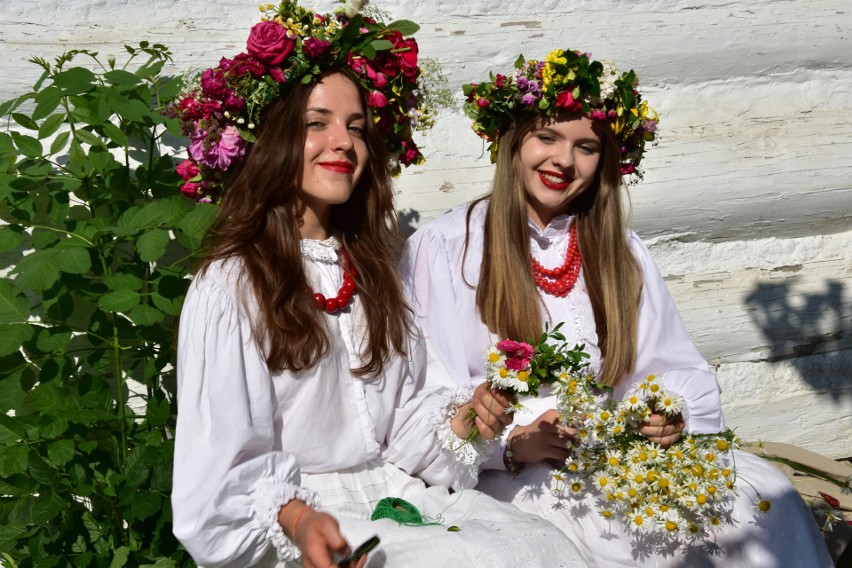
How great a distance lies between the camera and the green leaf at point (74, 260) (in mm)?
3195

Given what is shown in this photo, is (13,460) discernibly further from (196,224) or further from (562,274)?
(562,274)

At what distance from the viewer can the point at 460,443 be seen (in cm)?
321

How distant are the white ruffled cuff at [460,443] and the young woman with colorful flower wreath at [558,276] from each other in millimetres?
163

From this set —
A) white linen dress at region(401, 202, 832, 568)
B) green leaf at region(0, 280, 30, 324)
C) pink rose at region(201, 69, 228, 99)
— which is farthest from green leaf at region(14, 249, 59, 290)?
white linen dress at region(401, 202, 832, 568)

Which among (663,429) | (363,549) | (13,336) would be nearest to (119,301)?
(13,336)

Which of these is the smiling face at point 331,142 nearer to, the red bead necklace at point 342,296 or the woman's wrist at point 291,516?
the red bead necklace at point 342,296

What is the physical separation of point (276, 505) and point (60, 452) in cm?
89

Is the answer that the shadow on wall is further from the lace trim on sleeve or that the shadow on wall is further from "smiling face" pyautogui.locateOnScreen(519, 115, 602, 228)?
the lace trim on sleeve

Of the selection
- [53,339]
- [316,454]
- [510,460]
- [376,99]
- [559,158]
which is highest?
[376,99]

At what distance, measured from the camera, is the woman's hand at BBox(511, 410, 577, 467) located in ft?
11.0

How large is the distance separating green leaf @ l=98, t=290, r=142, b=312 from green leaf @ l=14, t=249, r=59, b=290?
17cm

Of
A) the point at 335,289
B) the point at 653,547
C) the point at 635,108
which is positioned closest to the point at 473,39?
the point at 635,108

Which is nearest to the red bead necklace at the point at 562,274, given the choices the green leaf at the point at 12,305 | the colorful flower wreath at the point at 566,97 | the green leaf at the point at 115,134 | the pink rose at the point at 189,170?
the colorful flower wreath at the point at 566,97

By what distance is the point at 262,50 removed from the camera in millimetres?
3004
